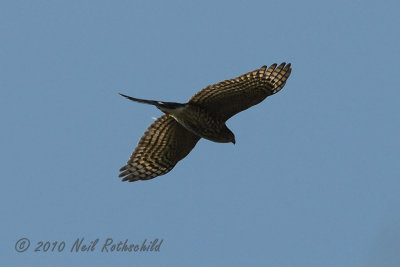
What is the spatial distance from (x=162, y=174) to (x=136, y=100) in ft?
9.41

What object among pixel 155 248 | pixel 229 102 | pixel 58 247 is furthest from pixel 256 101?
pixel 58 247

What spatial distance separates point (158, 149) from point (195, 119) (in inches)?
69.4

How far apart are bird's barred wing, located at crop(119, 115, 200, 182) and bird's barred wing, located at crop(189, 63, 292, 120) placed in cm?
151

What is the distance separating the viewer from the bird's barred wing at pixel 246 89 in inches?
801

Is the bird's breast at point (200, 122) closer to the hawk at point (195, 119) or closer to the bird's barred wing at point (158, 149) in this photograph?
the hawk at point (195, 119)

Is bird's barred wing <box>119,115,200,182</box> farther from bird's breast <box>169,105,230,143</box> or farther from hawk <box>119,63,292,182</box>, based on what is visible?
bird's breast <box>169,105,230,143</box>

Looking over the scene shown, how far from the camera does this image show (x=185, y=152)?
22562 mm

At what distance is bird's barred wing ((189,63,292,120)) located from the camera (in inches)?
801

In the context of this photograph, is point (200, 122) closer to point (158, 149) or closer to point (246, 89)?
point (246, 89)

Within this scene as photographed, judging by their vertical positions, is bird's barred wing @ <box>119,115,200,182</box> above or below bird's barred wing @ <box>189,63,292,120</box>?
below

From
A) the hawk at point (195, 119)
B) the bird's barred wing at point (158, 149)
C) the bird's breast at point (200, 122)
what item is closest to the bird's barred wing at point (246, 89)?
the hawk at point (195, 119)

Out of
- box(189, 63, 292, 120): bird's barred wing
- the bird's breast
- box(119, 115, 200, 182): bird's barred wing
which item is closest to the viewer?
box(189, 63, 292, 120): bird's barred wing

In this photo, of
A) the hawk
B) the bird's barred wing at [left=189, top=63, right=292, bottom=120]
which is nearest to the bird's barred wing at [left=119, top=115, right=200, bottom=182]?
the hawk

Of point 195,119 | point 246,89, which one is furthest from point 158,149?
point 246,89
